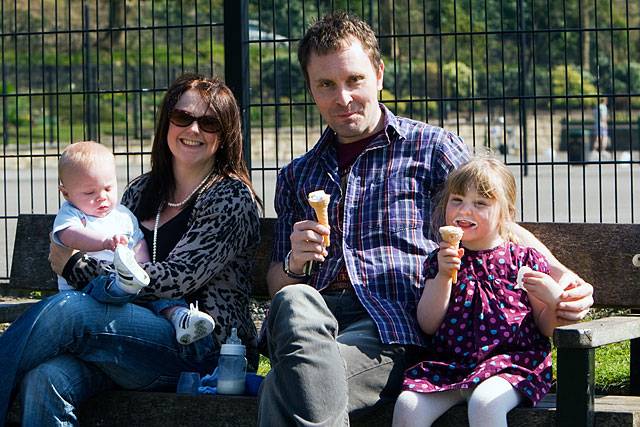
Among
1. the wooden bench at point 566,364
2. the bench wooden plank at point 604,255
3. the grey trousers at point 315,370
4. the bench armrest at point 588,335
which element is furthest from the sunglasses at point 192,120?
the bench armrest at point 588,335

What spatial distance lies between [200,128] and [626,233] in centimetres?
152

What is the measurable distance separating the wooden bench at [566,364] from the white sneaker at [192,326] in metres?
0.19

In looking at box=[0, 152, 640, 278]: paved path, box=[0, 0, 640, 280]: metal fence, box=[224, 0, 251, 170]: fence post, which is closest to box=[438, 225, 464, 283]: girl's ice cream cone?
box=[224, 0, 251, 170]: fence post

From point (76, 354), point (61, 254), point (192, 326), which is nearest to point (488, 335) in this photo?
point (192, 326)

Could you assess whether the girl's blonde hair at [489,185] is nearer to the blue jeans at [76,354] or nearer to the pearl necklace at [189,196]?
the pearl necklace at [189,196]

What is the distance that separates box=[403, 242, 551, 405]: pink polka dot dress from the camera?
3.60 meters

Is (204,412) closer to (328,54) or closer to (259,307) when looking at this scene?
(328,54)

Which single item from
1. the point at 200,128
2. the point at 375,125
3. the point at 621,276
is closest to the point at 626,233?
the point at 621,276

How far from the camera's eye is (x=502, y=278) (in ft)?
12.5

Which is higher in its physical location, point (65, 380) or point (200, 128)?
point (200, 128)

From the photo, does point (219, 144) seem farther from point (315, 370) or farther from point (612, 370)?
point (612, 370)

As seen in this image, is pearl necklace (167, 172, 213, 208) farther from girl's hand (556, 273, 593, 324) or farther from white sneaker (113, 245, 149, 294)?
girl's hand (556, 273, 593, 324)

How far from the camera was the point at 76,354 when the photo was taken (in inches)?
156

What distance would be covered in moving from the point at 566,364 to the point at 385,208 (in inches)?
37.8
